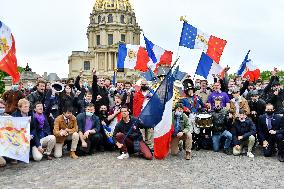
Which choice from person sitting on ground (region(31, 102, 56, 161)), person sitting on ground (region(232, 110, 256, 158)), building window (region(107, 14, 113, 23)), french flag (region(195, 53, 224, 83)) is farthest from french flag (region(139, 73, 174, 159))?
building window (region(107, 14, 113, 23))

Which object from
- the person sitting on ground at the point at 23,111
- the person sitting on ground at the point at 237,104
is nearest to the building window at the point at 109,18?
the person sitting on ground at the point at 237,104

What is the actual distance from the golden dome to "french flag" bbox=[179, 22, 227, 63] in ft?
247

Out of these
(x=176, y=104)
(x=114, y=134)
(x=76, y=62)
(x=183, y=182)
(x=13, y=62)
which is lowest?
(x=183, y=182)

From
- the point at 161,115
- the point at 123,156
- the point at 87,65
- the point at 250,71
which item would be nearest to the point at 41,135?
the point at 123,156

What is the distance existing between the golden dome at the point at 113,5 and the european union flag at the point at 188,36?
75504mm

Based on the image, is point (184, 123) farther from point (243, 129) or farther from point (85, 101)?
point (85, 101)

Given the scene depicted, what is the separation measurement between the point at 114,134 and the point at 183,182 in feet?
9.18

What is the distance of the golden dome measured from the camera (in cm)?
8750

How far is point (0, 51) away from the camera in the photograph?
10016mm

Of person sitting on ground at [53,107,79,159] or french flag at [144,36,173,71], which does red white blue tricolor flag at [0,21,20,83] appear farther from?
french flag at [144,36,173,71]

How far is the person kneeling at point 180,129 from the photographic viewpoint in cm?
1066

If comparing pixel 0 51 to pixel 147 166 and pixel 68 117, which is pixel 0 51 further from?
pixel 147 166

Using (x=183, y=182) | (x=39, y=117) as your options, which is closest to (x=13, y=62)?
(x=39, y=117)

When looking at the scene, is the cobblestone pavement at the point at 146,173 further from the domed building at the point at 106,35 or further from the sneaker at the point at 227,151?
the domed building at the point at 106,35
